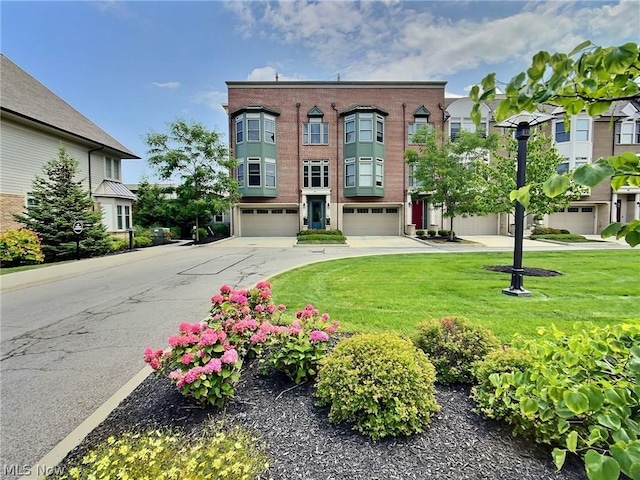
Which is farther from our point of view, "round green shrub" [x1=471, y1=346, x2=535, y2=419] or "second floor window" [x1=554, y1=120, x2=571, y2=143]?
"second floor window" [x1=554, y1=120, x2=571, y2=143]

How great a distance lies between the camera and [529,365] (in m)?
2.81

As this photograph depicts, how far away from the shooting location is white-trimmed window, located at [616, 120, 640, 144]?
26.7m

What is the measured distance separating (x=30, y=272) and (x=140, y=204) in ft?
67.1

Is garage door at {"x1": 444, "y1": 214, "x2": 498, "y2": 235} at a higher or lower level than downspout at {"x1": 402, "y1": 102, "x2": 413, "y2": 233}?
lower

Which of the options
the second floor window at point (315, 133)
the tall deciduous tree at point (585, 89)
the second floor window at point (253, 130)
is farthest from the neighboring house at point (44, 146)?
the tall deciduous tree at point (585, 89)

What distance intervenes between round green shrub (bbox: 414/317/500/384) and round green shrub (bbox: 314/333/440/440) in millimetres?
515

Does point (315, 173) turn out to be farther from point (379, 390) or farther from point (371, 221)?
point (379, 390)

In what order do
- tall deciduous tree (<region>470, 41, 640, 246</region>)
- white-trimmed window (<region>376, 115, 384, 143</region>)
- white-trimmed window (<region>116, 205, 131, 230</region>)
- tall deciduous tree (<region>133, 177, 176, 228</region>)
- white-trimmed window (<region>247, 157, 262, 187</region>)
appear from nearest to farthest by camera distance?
1. tall deciduous tree (<region>470, 41, 640, 246</region>)
2. white-trimmed window (<region>116, 205, 131, 230</region>)
3. white-trimmed window (<region>247, 157, 262, 187</region>)
4. white-trimmed window (<region>376, 115, 384, 143</region>)
5. tall deciduous tree (<region>133, 177, 176, 228</region>)

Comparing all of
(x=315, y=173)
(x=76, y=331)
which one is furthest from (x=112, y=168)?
(x=76, y=331)

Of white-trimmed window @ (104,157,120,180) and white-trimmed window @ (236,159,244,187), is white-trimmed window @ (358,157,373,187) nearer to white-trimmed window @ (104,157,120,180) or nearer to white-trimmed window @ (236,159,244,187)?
white-trimmed window @ (236,159,244,187)

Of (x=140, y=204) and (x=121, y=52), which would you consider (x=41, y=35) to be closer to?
(x=121, y=52)

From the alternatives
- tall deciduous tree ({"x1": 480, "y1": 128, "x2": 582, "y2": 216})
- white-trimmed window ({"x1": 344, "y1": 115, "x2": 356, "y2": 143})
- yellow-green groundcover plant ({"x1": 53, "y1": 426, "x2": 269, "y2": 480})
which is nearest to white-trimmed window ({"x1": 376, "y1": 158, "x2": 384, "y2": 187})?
white-trimmed window ({"x1": 344, "y1": 115, "x2": 356, "y2": 143})

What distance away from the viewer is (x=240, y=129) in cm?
2672
